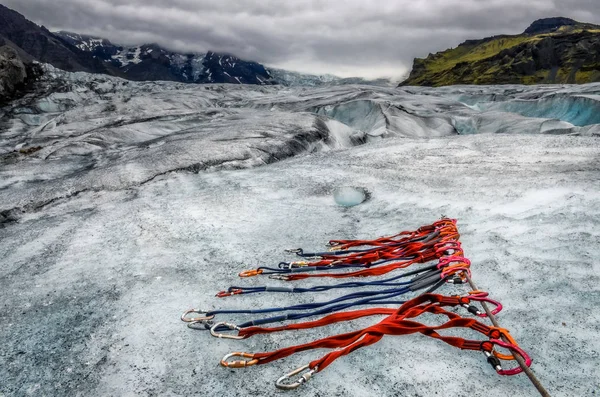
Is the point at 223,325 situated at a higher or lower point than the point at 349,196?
lower

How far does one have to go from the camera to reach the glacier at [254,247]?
8.63ft

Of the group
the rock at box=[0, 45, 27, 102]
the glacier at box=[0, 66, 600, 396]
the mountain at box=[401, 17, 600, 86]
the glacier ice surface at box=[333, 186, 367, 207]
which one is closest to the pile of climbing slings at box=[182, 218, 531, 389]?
the glacier at box=[0, 66, 600, 396]

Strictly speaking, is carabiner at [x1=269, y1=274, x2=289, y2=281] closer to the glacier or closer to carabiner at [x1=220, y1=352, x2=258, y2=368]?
the glacier

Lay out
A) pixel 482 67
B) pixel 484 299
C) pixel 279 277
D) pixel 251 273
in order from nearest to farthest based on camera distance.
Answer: pixel 484 299 < pixel 279 277 < pixel 251 273 < pixel 482 67

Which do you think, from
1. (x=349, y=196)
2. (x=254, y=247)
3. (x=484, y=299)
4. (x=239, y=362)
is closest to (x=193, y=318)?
(x=239, y=362)

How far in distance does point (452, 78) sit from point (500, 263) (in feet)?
417

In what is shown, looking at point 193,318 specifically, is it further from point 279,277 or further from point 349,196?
point 349,196

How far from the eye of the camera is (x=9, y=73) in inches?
1267

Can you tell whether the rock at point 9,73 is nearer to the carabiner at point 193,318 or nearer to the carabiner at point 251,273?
the carabiner at point 251,273

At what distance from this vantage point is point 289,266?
4301mm

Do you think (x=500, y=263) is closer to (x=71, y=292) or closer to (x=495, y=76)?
(x=71, y=292)

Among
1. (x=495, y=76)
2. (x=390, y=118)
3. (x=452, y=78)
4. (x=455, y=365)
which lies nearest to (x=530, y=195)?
(x=455, y=365)

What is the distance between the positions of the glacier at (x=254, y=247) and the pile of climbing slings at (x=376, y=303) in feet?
0.38

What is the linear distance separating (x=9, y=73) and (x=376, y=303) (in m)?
41.1
